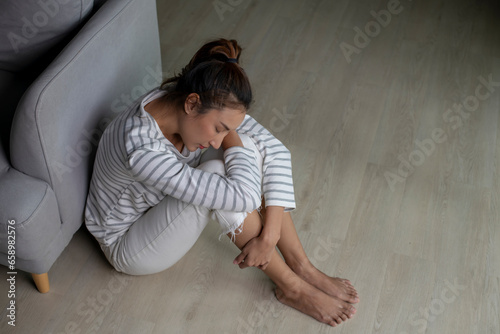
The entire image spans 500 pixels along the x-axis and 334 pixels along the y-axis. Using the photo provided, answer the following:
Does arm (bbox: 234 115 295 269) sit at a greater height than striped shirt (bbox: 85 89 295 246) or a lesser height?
lesser

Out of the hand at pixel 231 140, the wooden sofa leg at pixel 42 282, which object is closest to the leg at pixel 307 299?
the hand at pixel 231 140

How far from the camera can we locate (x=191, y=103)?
1.32m

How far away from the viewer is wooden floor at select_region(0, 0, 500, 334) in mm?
1580

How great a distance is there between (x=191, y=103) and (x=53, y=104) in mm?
319

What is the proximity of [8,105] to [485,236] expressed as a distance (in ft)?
4.96

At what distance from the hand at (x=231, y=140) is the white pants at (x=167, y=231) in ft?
0.10

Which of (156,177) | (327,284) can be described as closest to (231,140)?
(156,177)

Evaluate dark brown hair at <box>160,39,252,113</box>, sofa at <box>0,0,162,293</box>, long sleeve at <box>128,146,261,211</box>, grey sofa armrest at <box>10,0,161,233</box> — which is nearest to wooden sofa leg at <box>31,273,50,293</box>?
sofa at <box>0,0,162,293</box>

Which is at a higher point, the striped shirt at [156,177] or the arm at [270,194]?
the striped shirt at [156,177]

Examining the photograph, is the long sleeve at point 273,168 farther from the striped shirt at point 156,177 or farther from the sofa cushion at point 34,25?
the sofa cushion at point 34,25

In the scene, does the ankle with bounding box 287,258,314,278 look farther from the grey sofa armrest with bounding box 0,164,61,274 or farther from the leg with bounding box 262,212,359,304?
the grey sofa armrest with bounding box 0,164,61,274

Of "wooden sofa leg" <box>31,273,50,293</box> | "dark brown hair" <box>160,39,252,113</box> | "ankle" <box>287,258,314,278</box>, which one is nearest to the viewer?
"dark brown hair" <box>160,39,252,113</box>

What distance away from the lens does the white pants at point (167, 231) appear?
1410mm

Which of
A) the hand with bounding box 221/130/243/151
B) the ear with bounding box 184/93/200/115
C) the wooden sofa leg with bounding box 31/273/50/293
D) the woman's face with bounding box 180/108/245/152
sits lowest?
the wooden sofa leg with bounding box 31/273/50/293
